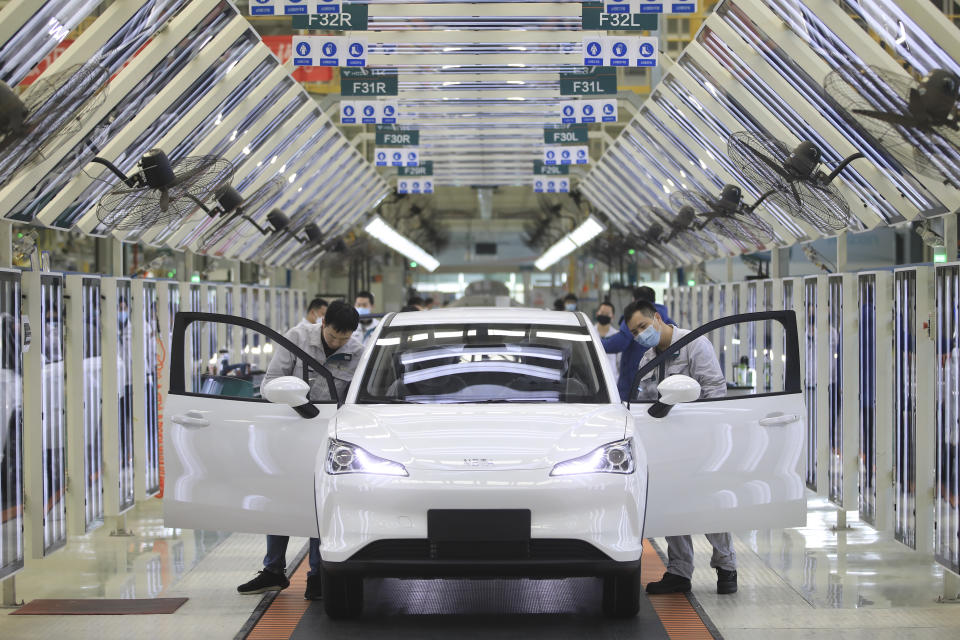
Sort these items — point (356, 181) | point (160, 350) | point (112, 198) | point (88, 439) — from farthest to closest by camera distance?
point (356, 181) < point (160, 350) < point (88, 439) < point (112, 198)

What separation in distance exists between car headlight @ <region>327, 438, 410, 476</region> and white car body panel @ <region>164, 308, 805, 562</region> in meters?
Result: 0.03

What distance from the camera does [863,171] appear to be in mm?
7980

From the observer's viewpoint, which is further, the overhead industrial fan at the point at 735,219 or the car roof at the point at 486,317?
the overhead industrial fan at the point at 735,219

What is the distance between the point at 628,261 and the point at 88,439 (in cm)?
1405

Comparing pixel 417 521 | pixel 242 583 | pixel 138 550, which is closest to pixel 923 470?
pixel 417 521

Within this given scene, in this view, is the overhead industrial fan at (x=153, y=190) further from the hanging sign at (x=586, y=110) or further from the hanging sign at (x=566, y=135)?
the hanging sign at (x=566, y=135)

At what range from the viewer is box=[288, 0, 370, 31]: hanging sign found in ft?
31.7

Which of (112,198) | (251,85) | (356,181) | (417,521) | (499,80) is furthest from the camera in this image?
(356,181)

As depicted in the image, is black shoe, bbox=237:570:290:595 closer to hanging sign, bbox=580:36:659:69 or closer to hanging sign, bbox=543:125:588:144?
hanging sign, bbox=580:36:659:69

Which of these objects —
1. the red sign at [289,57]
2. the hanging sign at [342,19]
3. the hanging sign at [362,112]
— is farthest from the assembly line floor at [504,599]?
the red sign at [289,57]

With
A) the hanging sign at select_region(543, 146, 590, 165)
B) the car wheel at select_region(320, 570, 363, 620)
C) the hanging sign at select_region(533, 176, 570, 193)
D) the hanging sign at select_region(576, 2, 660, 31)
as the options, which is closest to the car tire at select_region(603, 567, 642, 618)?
the car wheel at select_region(320, 570, 363, 620)

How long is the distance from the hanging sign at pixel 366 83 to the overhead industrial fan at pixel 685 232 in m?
3.59

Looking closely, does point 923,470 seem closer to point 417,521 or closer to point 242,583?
point 417,521

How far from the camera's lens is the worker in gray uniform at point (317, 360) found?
650 cm
